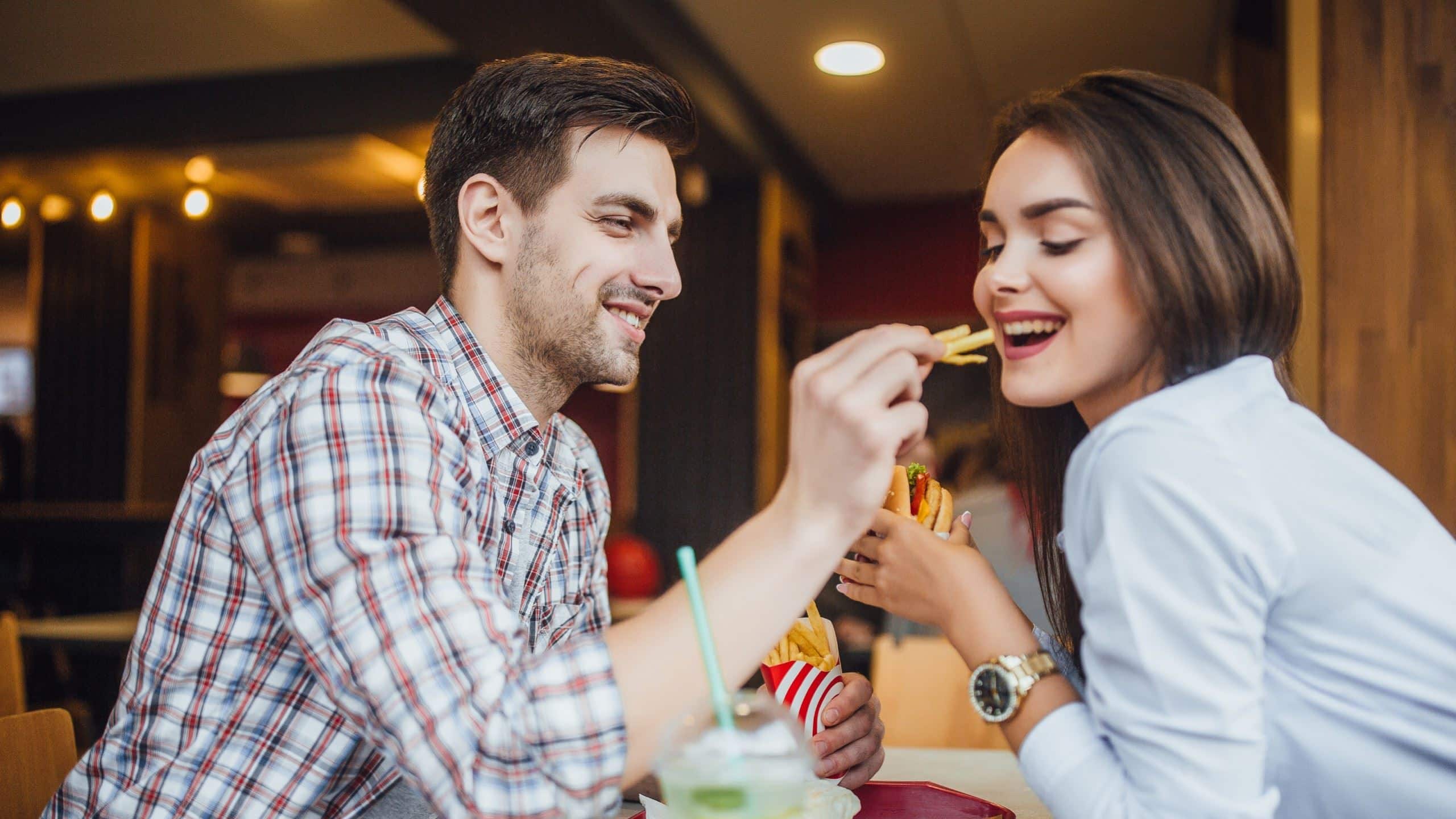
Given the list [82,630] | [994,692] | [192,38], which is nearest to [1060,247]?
[994,692]

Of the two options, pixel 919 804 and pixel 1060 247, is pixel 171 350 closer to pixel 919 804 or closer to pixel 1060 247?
pixel 919 804

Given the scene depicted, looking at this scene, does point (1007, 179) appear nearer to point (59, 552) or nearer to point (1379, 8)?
point (1379, 8)

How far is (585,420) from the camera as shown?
30.6 ft

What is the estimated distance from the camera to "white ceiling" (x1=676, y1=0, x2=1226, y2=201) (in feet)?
13.1

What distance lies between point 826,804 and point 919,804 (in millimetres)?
184

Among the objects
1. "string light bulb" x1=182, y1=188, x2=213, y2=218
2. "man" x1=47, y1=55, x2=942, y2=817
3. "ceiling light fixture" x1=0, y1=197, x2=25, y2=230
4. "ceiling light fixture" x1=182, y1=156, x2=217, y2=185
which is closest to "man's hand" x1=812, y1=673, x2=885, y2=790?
"man" x1=47, y1=55, x2=942, y2=817

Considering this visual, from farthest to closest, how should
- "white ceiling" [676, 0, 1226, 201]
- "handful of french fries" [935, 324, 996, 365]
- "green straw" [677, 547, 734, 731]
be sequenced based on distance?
"white ceiling" [676, 0, 1226, 201], "handful of french fries" [935, 324, 996, 365], "green straw" [677, 547, 734, 731]

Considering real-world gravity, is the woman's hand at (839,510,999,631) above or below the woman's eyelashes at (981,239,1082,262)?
below

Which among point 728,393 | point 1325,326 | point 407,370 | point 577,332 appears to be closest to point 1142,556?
point 407,370

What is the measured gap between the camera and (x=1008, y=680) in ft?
3.17

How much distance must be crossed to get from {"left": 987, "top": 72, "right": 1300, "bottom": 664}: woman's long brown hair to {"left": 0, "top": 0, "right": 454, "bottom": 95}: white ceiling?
3.46 m

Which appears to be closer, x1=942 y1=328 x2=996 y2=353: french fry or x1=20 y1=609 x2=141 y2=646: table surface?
x1=942 y1=328 x2=996 y2=353: french fry

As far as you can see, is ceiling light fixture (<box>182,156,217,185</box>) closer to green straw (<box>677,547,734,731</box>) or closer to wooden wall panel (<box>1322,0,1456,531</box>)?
wooden wall panel (<box>1322,0,1456,531</box>)

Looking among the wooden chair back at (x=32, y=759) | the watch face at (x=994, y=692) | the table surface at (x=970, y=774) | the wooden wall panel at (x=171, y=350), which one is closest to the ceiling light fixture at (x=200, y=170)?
the wooden wall panel at (x=171, y=350)
